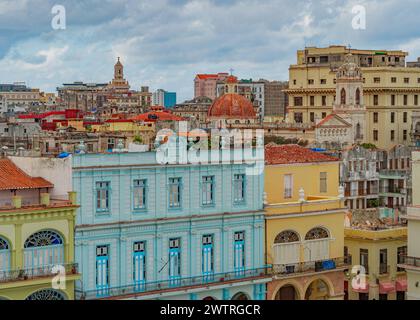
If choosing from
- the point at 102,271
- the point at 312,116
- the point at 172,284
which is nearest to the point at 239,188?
the point at 172,284

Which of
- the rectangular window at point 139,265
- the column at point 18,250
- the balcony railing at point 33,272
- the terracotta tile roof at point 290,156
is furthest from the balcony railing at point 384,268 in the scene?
the column at point 18,250

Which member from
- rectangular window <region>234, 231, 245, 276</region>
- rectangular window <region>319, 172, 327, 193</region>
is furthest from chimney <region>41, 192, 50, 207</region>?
rectangular window <region>319, 172, 327, 193</region>

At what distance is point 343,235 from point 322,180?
1780 mm

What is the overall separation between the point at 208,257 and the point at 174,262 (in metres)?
1.21

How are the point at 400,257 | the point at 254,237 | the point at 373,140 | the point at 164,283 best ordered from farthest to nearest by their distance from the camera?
the point at 373,140, the point at 400,257, the point at 254,237, the point at 164,283

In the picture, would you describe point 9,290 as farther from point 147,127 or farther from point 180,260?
point 147,127

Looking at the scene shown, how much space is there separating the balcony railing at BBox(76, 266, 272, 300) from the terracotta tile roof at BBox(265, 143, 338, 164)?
3.47 metres

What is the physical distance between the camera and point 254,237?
34875mm

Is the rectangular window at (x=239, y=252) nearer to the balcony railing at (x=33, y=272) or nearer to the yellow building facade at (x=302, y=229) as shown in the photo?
the yellow building facade at (x=302, y=229)

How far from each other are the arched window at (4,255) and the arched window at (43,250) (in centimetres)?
48

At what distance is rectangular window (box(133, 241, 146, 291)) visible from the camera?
3212 cm

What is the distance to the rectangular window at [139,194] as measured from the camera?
106ft

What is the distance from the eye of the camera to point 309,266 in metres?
35.9
